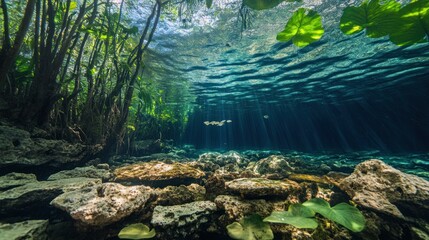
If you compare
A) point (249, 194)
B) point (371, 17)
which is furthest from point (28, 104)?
point (371, 17)

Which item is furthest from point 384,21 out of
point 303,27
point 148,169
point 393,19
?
point 148,169

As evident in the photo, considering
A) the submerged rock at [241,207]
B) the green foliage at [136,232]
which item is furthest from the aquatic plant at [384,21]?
the green foliage at [136,232]

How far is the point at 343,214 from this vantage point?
7.46ft

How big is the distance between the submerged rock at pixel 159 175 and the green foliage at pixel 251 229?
217 cm

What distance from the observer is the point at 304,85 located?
22703 mm

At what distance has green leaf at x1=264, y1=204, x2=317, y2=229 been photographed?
206 centimetres

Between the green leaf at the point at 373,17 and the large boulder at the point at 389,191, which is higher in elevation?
the green leaf at the point at 373,17

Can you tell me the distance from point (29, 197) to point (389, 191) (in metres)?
5.90

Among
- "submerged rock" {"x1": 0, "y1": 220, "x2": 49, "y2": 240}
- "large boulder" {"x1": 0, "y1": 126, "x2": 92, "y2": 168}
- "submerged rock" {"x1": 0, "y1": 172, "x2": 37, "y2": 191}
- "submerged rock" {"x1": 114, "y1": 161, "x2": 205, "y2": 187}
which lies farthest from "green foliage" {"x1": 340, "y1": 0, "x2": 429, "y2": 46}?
"large boulder" {"x1": 0, "y1": 126, "x2": 92, "y2": 168}

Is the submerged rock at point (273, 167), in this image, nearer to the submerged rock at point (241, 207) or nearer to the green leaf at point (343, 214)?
the submerged rock at point (241, 207)

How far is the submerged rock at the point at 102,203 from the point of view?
2404mm

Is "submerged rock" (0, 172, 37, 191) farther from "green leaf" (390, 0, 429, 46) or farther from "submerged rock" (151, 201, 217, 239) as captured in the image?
"green leaf" (390, 0, 429, 46)

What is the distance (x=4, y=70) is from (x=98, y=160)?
3621 millimetres

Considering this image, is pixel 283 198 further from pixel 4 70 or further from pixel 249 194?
pixel 4 70
